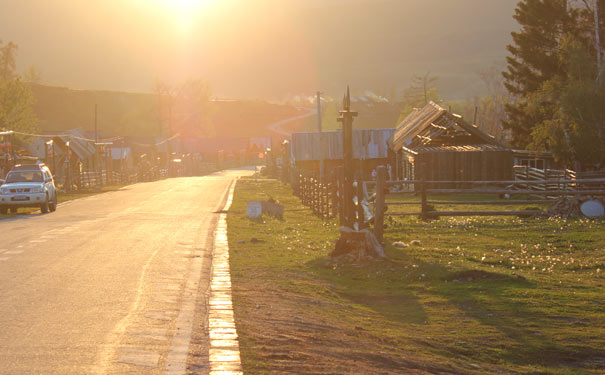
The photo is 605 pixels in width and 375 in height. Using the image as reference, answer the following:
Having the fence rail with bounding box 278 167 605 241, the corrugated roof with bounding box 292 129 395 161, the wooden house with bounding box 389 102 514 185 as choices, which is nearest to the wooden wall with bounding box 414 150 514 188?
the wooden house with bounding box 389 102 514 185

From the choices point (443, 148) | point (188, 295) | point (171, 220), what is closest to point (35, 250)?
point (188, 295)

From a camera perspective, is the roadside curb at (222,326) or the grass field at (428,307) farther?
the grass field at (428,307)

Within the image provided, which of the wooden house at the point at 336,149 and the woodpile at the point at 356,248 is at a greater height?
the wooden house at the point at 336,149

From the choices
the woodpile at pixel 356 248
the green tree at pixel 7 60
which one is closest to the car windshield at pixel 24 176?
the woodpile at pixel 356 248

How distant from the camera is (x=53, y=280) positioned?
10906 mm

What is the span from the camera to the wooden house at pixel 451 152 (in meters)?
43.6

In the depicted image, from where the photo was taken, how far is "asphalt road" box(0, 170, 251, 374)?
21.0 feet

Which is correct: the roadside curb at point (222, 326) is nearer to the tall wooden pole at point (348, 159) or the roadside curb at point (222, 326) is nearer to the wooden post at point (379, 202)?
the wooden post at point (379, 202)

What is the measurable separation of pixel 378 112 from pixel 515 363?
18034 cm

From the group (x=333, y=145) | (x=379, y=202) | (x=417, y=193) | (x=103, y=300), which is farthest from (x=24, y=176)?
(x=333, y=145)

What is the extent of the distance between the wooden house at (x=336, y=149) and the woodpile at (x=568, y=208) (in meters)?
41.4

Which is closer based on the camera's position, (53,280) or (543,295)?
(543,295)

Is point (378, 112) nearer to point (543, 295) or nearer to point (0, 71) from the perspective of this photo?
point (0, 71)

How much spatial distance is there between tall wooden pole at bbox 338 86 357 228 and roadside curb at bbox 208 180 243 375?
149 inches
